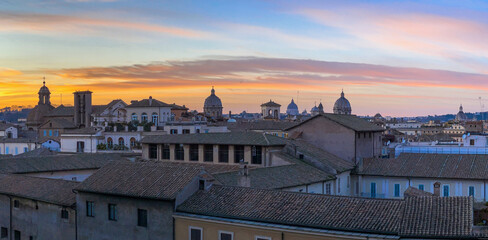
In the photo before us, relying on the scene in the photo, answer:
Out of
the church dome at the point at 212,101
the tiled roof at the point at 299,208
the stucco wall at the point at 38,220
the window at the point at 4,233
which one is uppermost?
the church dome at the point at 212,101

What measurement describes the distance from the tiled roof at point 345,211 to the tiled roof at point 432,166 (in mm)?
20363

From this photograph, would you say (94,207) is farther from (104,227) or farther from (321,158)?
(321,158)

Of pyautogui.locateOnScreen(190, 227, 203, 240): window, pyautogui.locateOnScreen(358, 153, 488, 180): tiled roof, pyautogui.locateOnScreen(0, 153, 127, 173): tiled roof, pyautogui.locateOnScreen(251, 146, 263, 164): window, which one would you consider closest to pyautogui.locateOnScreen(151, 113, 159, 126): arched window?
pyautogui.locateOnScreen(0, 153, 127, 173): tiled roof

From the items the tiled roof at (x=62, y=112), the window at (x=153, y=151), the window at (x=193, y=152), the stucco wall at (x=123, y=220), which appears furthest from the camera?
the tiled roof at (x=62, y=112)

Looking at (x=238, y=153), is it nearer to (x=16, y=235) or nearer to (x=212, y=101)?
(x=16, y=235)

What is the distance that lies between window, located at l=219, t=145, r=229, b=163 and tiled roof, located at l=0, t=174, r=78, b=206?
11.6 meters

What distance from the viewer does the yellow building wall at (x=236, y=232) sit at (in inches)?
851

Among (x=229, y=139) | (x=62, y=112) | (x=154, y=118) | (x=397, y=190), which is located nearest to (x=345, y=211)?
(x=229, y=139)

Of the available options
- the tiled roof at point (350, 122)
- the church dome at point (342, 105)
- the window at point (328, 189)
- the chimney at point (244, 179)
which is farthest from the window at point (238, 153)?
the church dome at point (342, 105)

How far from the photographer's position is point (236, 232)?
2331 centimetres

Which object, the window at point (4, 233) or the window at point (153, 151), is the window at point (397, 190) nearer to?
the window at point (153, 151)

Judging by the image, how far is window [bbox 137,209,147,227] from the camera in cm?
2661

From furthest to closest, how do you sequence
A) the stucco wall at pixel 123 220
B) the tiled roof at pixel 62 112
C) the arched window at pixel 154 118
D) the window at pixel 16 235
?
the tiled roof at pixel 62 112 < the arched window at pixel 154 118 < the window at pixel 16 235 < the stucco wall at pixel 123 220

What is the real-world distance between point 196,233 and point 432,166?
24231 millimetres
